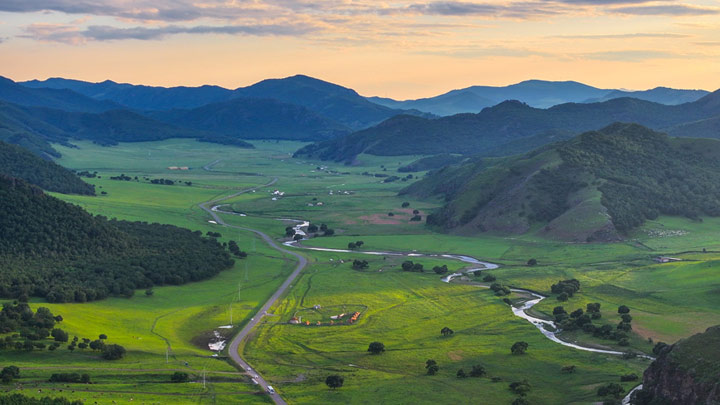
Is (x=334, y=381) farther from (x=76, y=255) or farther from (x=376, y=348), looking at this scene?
(x=76, y=255)

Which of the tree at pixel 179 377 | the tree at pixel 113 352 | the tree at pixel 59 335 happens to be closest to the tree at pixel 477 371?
the tree at pixel 179 377

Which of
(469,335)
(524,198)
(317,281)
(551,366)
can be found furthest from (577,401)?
(524,198)

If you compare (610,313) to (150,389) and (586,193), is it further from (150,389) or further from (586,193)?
(586,193)

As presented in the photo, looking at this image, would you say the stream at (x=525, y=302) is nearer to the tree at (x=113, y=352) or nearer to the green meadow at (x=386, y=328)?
the green meadow at (x=386, y=328)

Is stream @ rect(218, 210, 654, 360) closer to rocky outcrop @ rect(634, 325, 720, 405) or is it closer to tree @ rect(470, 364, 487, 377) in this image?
tree @ rect(470, 364, 487, 377)

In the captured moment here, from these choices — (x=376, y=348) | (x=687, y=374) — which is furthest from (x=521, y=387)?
(x=376, y=348)

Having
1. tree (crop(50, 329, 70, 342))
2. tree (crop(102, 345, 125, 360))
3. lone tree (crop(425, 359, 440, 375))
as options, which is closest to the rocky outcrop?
lone tree (crop(425, 359, 440, 375))
